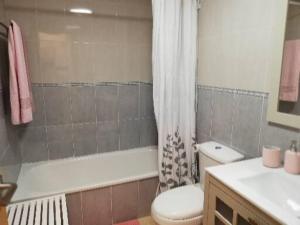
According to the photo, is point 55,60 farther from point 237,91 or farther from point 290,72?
point 290,72

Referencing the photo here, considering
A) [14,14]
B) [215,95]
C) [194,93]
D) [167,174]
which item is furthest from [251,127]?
[14,14]

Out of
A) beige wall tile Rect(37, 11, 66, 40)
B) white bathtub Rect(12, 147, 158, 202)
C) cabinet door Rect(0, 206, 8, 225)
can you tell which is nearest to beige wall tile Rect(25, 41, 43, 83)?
beige wall tile Rect(37, 11, 66, 40)

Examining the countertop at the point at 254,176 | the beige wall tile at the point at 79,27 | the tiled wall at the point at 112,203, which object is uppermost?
the beige wall tile at the point at 79,27

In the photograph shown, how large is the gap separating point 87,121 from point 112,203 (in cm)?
91

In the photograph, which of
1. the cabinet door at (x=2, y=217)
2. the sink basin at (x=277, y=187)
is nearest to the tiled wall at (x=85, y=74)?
the sink basin at (x=277, y=187)

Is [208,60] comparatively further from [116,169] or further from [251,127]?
[116,169]

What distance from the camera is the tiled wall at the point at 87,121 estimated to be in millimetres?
2373

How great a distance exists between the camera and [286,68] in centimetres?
145

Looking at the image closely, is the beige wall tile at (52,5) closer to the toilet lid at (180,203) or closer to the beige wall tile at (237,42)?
the beige wall tile at (237,42)

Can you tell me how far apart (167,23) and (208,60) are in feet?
1.60

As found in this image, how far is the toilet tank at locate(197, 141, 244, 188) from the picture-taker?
1.71 metres

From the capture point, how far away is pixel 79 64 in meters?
2.42

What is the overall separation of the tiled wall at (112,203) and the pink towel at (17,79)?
31.4 inches

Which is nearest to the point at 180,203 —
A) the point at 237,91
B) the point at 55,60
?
the point at 237,91
